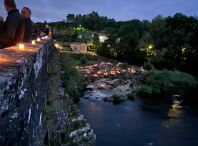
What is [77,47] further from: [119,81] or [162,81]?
[162,81]

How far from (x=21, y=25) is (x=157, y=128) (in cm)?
1137

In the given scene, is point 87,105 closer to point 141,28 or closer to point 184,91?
point 184,91

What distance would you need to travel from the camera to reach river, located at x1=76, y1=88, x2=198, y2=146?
33.8ft

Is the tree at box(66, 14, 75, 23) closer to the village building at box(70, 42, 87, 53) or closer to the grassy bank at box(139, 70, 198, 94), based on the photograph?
the village building at box(70, 42, 87, 53)

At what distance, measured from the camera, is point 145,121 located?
41.8 ft

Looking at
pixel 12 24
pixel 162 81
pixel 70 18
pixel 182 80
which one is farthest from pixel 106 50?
pixel 70 18

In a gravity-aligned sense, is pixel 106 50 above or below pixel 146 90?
above

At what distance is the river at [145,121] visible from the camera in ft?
33.8

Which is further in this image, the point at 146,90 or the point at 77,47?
the point at 77,47

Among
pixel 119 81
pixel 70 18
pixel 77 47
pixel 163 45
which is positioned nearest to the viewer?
pixel 119 81

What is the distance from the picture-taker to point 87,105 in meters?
14.7

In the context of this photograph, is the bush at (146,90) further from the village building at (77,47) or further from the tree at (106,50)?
the village building at (77,47)

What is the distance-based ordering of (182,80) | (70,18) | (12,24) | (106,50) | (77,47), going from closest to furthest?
(12,24), (182,80), (106,50), (77,47), (70,18)

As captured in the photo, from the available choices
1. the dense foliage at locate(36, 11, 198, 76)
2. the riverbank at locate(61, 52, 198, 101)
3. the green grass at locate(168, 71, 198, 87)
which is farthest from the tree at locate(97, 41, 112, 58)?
the green grass at locate(168, 71, 198, 87)
